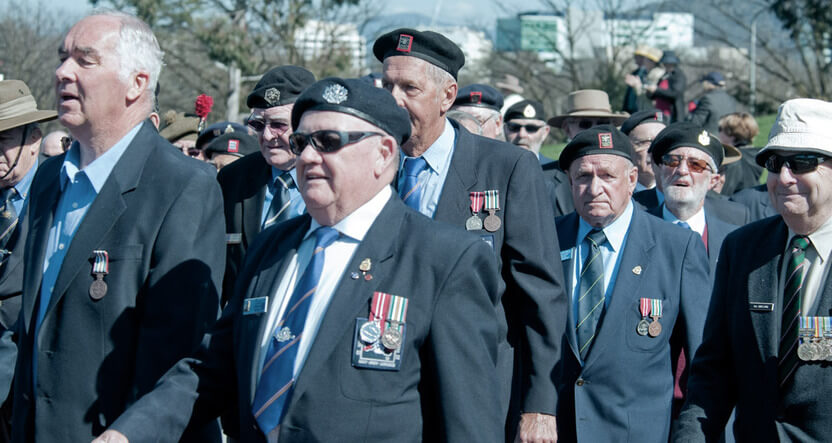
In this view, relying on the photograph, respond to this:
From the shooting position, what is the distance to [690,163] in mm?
6777

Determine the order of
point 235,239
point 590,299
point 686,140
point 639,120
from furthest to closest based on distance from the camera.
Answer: point 639,120
point 686,140
point 235,239
point 590,299

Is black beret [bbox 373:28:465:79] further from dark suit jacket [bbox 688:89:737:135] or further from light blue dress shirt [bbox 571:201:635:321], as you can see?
dark suit jacket [bbox 688:89:737:135]

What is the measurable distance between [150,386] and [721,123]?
936 cm

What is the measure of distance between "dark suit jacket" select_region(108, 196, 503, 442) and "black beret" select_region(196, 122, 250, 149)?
16.4ft

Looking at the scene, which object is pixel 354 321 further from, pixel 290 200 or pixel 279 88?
pixel 279 88

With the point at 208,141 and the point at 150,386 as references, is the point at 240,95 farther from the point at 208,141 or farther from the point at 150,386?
the point at 150,386

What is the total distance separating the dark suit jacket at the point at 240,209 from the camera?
215 inches

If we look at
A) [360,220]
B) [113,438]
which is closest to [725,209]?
[360,220]

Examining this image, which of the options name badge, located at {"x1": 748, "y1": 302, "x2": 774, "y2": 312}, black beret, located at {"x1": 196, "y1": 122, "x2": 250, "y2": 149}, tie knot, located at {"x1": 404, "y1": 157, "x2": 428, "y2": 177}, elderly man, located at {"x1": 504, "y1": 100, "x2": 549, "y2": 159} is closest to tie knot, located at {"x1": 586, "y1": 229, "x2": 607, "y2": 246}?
tie knot, located at {"x1": 404, "y1": 157, "x2": 428, "y2": 177}

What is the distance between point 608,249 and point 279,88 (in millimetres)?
2072

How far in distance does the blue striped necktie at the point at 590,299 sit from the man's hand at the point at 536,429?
98cm

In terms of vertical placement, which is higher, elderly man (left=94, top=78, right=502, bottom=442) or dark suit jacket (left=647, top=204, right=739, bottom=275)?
dark suit jacket (left=647, top=204, right=739, bottom=275)

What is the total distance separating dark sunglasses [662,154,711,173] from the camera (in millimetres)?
6750

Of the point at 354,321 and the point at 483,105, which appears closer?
the point at 354,321
